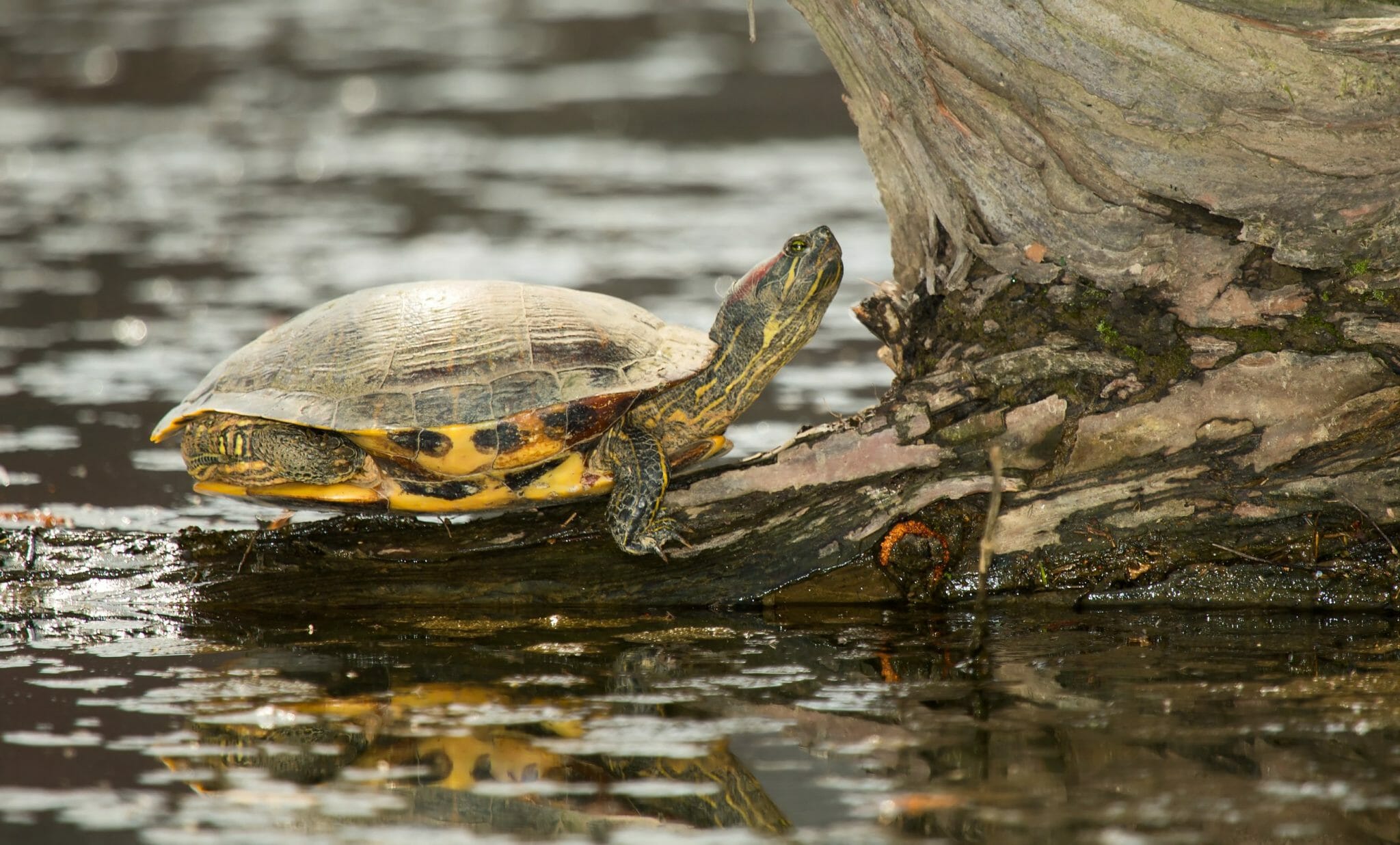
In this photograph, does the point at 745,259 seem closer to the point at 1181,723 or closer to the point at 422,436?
the point at 422,436

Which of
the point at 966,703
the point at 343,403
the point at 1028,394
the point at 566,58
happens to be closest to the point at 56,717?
the point at 343,403

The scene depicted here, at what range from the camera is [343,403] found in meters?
4.50

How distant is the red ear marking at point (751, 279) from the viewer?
478 centimetres

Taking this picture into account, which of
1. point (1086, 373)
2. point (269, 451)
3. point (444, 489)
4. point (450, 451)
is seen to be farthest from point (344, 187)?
point (1086, 373)

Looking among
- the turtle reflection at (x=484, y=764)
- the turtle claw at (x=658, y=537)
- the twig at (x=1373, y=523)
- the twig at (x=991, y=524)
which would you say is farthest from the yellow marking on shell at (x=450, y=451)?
the twig at (x=1373, y=523)

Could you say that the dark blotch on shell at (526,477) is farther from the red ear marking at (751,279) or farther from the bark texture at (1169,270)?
the bark texture at (1169,270)

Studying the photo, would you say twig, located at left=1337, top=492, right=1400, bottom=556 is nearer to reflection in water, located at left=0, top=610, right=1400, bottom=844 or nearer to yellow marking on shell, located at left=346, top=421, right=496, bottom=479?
reflection in water, located at left=0, top=610, right=1400, bottom=844

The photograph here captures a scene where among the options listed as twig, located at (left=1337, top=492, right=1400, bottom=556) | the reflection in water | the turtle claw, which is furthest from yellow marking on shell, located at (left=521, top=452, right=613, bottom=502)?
twig, located at (left=1337, top=492, right=1400, bottom=556)

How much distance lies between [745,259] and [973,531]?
5.62 m

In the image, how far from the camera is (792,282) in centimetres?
477

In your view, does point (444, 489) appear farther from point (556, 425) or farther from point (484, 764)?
point (484, 764)

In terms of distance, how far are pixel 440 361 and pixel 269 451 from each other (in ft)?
2.18

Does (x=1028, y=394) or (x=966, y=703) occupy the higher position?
(x=1028, y=394)

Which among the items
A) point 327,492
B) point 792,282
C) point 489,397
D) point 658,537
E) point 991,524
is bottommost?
point 658,537
